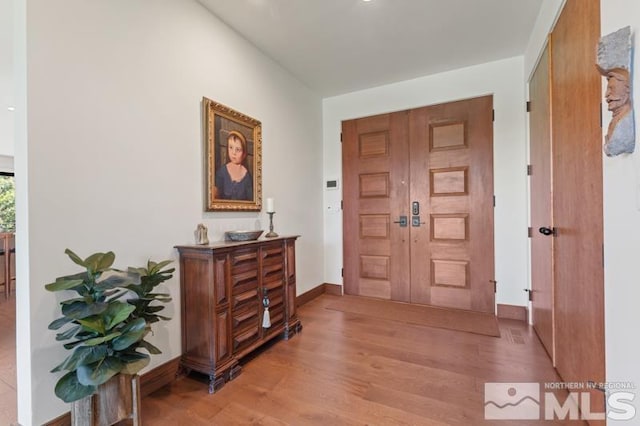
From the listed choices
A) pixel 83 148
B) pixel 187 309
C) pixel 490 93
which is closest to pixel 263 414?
pixel 187 309

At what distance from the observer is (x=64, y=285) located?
119 centimetres

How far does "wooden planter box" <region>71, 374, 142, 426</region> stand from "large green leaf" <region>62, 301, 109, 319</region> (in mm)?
368

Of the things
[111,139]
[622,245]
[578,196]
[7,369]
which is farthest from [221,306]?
[578,196]

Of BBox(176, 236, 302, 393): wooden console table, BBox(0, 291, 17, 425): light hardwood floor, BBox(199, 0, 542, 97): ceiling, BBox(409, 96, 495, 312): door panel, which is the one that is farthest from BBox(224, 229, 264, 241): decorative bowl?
BBox(409, 96, 495, 312): door panel

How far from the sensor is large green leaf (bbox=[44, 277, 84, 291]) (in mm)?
1168

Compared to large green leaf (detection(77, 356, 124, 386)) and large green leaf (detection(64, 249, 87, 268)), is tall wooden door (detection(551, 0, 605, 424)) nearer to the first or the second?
large green leaf (detection(77, 356, 124, 386))

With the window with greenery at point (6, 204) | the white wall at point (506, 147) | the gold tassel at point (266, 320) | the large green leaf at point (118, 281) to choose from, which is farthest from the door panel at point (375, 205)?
the window with greenery at point (6, 204)

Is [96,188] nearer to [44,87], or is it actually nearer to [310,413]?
[44,87]

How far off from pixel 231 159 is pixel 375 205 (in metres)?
1.95

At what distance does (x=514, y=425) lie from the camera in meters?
1.41

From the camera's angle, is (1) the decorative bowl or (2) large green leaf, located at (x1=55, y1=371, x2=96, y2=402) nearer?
(2) large green leaf, located at (x1=55, y1=371, x2=96, y2=402)

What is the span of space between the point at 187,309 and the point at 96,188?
92 cm

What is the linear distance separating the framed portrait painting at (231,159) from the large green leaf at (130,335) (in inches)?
40.0

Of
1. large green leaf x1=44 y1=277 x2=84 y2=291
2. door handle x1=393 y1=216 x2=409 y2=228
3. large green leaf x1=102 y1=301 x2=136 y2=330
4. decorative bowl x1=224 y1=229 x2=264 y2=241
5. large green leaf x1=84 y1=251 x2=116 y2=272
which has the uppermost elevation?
door handle x1=393 y1=216 x2=409 y2=228
